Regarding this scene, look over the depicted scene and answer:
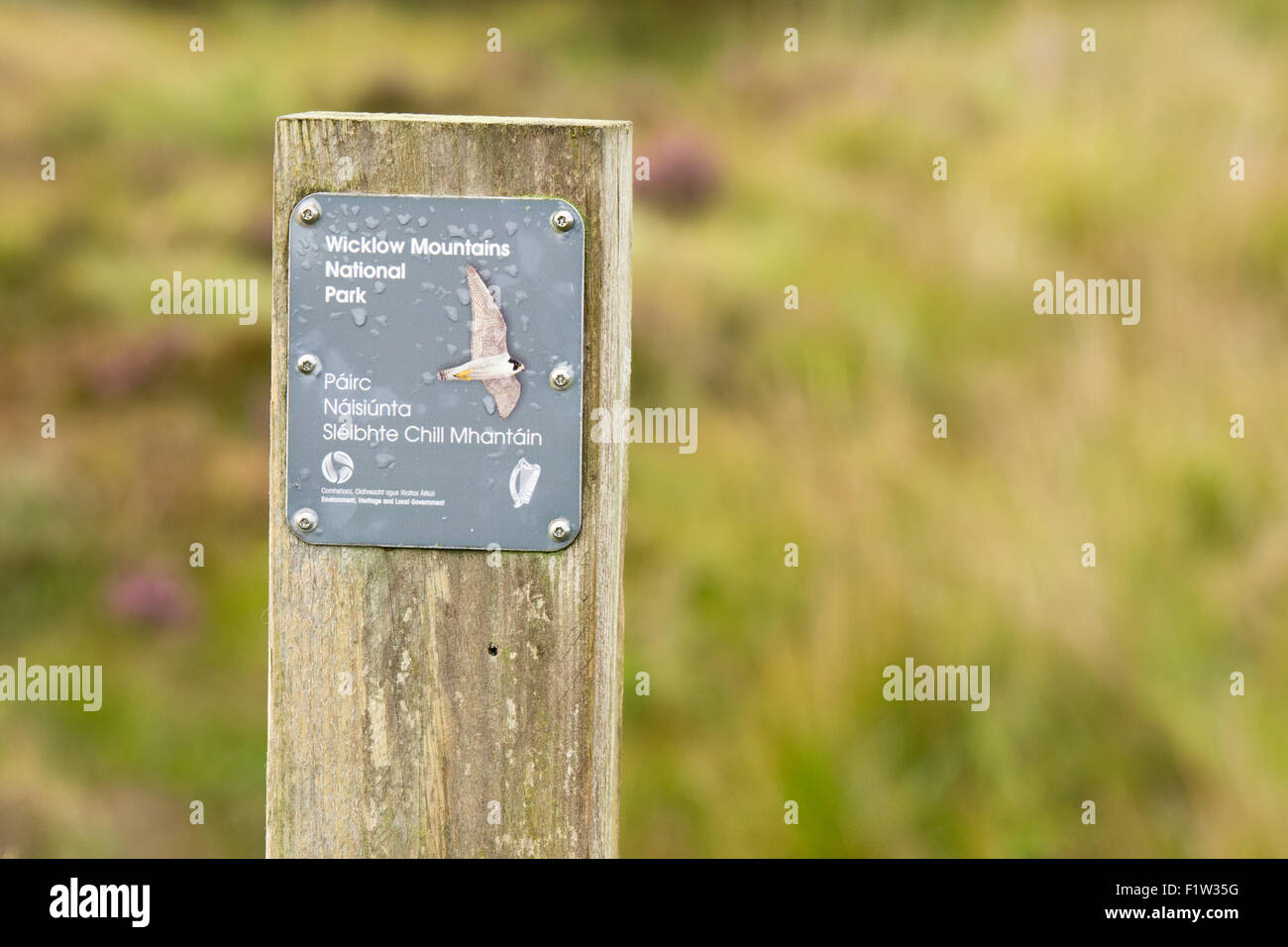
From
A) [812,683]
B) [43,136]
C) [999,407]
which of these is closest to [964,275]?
[999,407]

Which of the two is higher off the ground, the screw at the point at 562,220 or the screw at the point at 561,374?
the screw at the point at 562,220

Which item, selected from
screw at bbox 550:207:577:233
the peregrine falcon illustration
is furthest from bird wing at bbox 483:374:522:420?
screw at bbox 550:207:577:233

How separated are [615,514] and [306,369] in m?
0.37

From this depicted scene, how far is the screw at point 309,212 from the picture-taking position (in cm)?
133

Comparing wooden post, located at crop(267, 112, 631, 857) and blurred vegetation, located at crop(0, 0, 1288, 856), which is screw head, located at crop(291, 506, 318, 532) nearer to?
wooden post, located at crop(267, 112, 631, 857)

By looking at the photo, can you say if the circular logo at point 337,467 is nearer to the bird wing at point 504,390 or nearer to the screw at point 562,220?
the bird wing at point 504,390

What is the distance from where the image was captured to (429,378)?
1.33 meters

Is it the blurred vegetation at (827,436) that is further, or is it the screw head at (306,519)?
the blurred vegetation at (827,436)

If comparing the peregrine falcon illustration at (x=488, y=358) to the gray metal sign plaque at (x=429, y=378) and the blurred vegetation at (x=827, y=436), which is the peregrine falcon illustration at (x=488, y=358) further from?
the blurred vegetation at (x=827, y=436)

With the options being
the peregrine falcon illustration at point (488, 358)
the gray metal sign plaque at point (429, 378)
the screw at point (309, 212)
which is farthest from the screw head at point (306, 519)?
the screw at point (309, 212)

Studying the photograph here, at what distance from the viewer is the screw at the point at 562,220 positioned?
1307 mm

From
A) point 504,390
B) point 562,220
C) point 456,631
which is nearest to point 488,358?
point 504,390

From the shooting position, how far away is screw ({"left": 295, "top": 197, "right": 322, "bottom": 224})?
1.33m

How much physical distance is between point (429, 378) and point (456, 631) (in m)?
0.28
